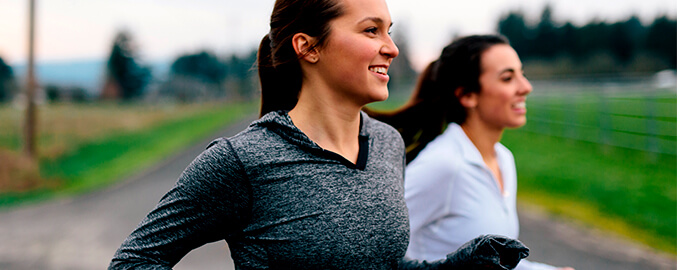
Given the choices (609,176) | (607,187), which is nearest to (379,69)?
(607,187)

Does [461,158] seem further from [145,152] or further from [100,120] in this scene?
[100,120]

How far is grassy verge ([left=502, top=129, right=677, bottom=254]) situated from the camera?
6.43 meters

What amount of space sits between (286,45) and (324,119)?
0.21 meters

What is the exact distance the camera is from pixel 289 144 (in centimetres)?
140

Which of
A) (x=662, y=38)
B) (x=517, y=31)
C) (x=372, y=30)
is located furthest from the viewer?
(x=517, y=31)

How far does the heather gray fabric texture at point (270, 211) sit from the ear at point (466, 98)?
4.02 feet

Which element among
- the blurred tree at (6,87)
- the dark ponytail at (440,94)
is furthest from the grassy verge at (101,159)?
the blurred tree at (6,87)

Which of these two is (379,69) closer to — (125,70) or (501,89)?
(501,89)

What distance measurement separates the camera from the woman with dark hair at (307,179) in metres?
1.31

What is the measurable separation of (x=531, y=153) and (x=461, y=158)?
35.9 ft

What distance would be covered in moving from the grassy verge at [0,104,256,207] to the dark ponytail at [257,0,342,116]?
8.38 meters

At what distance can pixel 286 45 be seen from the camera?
1475 millimetres

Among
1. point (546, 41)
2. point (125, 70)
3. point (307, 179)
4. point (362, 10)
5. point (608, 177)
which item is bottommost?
point (307, 179)

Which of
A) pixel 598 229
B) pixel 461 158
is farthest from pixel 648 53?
pixel 461 158
